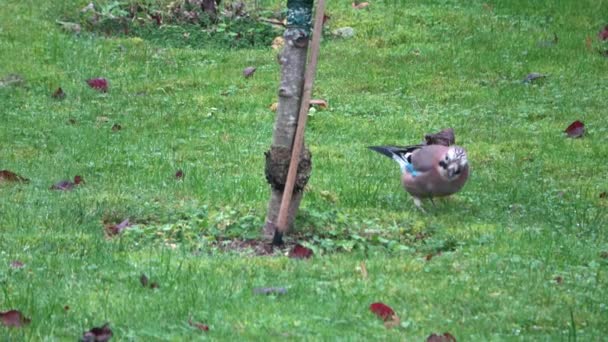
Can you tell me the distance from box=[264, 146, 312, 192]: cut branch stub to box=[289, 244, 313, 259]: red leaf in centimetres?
49

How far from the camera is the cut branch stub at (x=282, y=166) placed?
7.62 metres

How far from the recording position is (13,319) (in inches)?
221

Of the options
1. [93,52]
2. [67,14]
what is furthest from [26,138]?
[67,14]

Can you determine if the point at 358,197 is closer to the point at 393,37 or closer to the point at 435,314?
the point at 435,314

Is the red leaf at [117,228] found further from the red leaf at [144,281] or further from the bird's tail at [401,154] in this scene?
the bird's tail at [401,154]

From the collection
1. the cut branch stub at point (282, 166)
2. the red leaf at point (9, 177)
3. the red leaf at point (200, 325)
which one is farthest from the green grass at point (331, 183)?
the cut branch stub at point (282, 166)

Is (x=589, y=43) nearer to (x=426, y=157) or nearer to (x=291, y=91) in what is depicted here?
(x=426, y=157)

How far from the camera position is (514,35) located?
15531 millimetres

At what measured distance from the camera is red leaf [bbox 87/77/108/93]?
45.0ft

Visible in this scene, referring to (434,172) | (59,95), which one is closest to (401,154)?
(434,172)

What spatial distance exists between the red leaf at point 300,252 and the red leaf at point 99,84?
22.5ft

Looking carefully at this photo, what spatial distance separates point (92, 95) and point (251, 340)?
8448mm

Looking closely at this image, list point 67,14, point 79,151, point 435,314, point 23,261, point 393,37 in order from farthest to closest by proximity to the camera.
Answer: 1. point 67,14
2. point 393,37
3. point 79,151
4. point 23,261
5. point 435,314

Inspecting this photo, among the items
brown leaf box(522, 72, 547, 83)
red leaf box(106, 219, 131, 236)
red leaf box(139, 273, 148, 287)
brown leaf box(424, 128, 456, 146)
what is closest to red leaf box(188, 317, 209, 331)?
red leaf box(139, 273, 148, 287)
